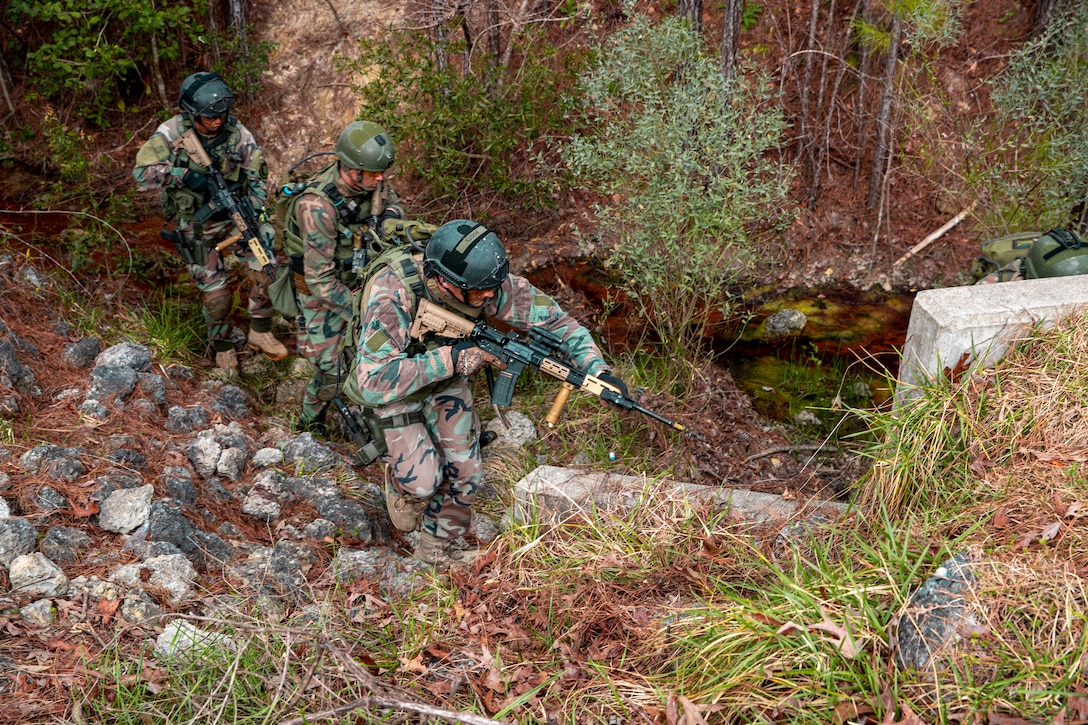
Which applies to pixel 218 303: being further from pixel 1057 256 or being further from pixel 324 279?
pixel 1057 256

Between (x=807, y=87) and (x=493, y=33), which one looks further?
(x=807, y=87)

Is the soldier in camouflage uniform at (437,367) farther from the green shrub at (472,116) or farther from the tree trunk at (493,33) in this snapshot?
the tree trunk at (493,33)

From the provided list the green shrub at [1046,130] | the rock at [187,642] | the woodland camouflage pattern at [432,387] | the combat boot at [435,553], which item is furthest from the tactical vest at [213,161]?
the green shrub at [1046,130]

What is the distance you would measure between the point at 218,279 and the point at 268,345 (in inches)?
23.5

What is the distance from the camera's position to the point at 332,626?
11.4 feet

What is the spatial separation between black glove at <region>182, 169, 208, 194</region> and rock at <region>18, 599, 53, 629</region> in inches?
129

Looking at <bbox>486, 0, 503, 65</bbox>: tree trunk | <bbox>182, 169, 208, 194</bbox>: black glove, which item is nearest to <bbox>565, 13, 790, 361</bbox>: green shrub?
<bbox>486, 0, 503, 65</bbox>: tree trunk

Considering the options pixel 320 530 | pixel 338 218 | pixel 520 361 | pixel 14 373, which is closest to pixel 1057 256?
pixel 520 361

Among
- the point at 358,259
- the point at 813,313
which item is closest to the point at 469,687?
the point at 358,259

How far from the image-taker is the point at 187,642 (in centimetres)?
335

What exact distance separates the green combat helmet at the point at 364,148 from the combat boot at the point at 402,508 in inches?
73.1

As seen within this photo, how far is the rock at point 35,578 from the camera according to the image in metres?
3.51

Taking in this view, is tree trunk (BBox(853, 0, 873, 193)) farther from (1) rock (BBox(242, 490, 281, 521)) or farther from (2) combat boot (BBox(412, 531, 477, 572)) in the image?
(1) rock (BBox(242, 490, 281, 521))

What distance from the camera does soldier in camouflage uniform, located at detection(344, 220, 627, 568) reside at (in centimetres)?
397
